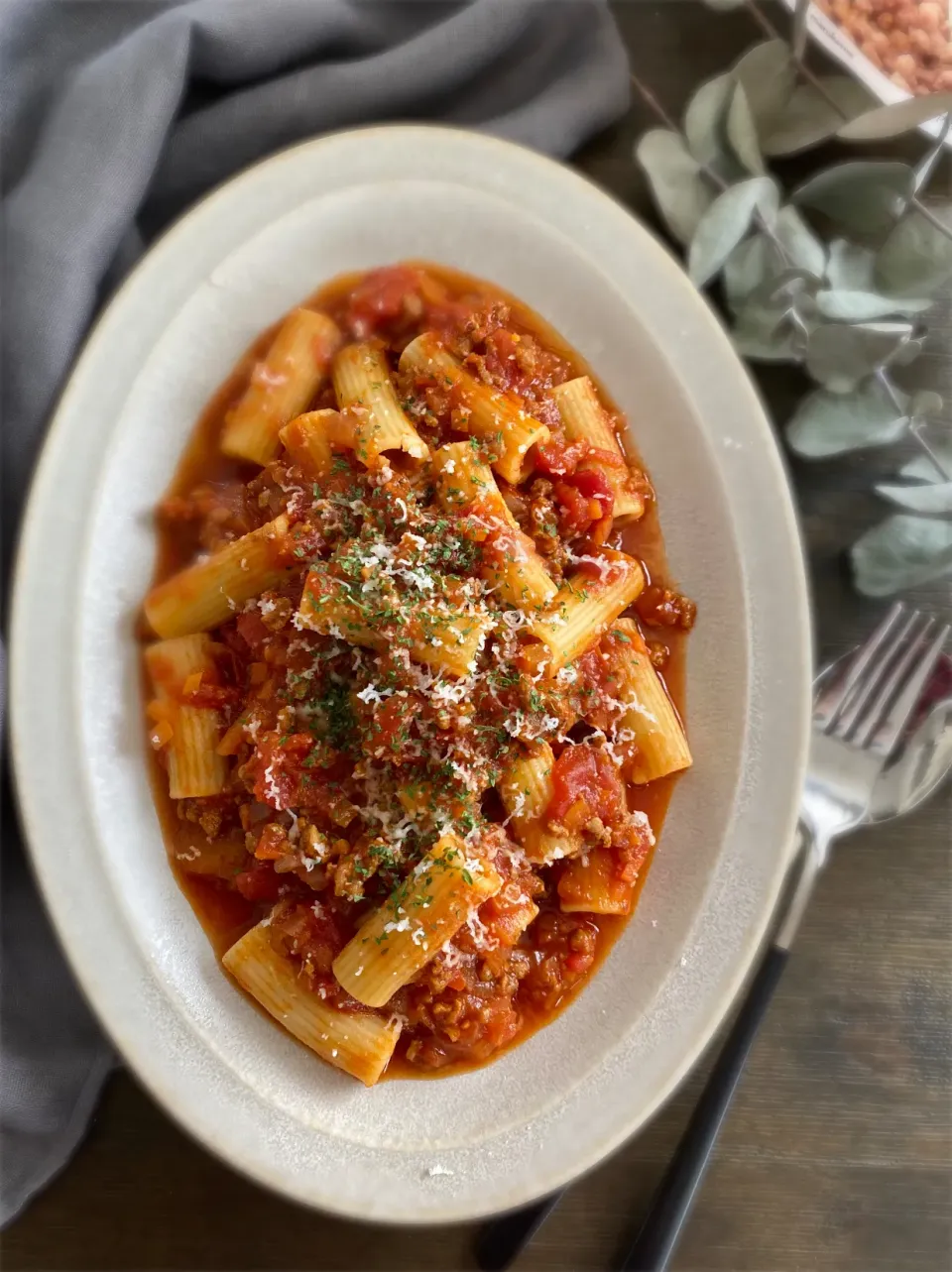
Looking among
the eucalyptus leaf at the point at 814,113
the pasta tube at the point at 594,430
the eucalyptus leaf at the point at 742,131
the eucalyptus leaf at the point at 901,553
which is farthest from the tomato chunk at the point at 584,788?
the eucalyptus leaf at the point at 814,113

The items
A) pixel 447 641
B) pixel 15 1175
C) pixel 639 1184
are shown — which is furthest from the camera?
pixel 639 1184

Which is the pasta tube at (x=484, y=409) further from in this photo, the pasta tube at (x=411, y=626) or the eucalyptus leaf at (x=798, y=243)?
the eucalyptus leaf at (x=798, y=243)

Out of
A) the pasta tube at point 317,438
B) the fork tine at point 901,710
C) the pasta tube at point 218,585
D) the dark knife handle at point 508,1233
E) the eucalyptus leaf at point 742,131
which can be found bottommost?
the dark knife handle at point 508,1233

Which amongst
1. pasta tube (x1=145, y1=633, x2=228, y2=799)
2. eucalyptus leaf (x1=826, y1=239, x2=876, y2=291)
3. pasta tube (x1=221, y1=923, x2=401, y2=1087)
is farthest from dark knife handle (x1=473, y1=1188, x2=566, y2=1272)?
eucalyptus leaf (x1=826, y1=239, x2=876, y2=291)

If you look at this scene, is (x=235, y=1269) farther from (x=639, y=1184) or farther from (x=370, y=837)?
(x=370, y=837)

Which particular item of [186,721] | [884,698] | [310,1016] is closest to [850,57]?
[884,698]

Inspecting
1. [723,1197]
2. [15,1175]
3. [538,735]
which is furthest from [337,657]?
[723,1197]
